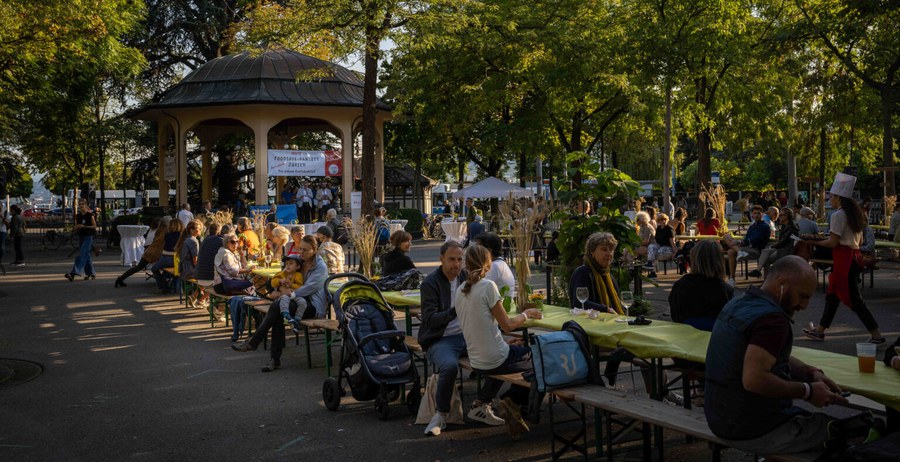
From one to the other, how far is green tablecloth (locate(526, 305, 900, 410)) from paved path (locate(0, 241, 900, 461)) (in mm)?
811

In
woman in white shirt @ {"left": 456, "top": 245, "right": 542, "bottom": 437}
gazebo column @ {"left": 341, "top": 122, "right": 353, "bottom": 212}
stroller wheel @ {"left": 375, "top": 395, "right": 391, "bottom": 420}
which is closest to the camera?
woman in white shirt @ {"left": 456, "top": 245, "right": 542, "bottom": 437}

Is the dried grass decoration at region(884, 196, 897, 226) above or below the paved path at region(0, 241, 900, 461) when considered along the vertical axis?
above

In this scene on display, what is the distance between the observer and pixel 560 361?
5.90 meters

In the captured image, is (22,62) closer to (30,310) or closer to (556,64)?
(30,310)

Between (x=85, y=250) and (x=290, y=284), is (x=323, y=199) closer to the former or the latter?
(x=85, y=250)

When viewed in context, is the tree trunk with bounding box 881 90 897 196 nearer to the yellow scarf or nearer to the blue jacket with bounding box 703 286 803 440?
the yellow scarf

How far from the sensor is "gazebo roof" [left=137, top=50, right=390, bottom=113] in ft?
102

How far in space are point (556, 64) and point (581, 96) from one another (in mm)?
1477

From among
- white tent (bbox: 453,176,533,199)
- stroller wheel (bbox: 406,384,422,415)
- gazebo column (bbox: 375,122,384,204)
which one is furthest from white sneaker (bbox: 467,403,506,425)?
gazebo column (bbox: 375,122,384,204)

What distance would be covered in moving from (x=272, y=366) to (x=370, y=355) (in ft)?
7.56

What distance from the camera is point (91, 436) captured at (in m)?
6.90

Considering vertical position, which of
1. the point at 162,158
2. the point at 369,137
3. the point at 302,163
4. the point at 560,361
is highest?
the point at 162,158

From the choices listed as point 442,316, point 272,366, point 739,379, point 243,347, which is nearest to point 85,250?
point 243,347

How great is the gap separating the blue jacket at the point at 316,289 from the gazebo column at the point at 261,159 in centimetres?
2196
